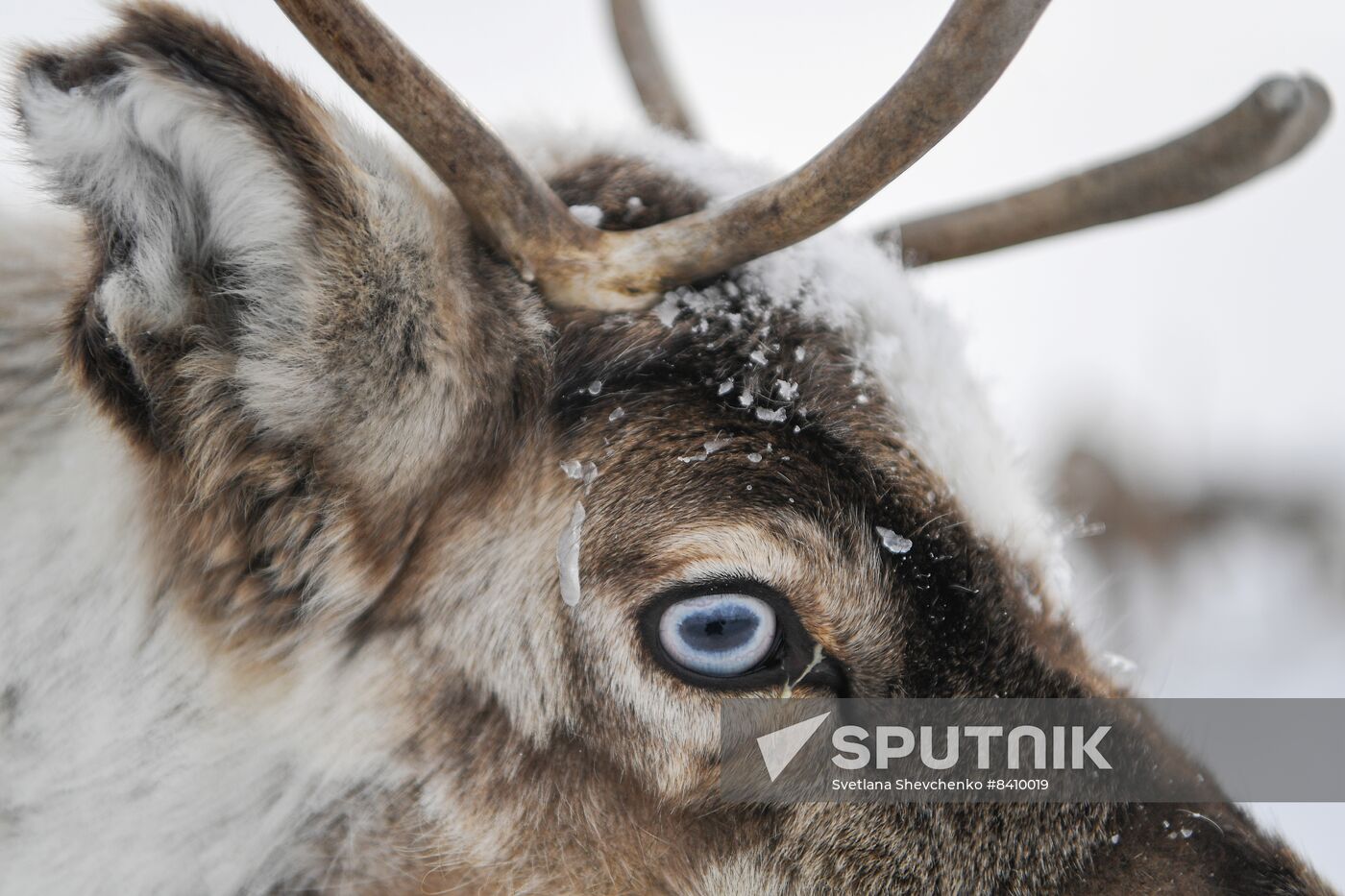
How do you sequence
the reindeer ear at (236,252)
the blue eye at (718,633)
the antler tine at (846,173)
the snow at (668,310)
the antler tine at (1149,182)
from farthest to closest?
the antler tine at (1149,182)
the snow at (668,310)
the blue eye at (718,633)
the antler tine at (846,173)
the reindeer ear at (236,252)

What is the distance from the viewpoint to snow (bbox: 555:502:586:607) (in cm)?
164

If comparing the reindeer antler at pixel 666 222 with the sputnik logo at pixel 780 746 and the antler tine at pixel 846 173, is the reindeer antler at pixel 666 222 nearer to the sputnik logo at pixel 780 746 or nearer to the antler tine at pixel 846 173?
the antler tine at pixel 846 173

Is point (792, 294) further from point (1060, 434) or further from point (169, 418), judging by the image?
point (1060, 434)

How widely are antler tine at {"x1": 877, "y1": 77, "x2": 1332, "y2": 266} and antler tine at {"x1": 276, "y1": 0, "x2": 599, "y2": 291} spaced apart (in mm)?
945

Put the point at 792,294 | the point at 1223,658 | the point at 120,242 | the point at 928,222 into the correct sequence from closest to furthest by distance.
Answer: the point at 120,242 < the point at 792,294 < the point at 928,222 < the point at 1223,658

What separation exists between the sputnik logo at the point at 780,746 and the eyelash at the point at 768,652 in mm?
75

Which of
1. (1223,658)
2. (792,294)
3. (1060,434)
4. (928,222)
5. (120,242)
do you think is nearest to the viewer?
(120,242)

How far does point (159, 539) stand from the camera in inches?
66.9

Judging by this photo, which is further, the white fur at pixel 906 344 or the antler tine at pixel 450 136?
the white fur at pixel 906 344

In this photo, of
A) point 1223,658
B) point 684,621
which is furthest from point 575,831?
point 1223,658

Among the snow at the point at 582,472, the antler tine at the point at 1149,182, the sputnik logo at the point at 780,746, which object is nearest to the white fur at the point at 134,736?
the snow at the point at 582,472

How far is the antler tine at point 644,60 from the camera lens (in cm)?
303

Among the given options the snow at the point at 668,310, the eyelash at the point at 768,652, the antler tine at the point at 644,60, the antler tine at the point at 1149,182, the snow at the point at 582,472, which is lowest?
the eyelash at the point at 768,652

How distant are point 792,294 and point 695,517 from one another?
1.50 ft
